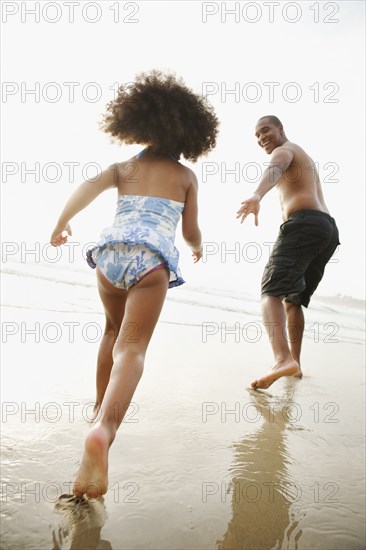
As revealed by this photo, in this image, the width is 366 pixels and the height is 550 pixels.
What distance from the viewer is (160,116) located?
2215 millimetres

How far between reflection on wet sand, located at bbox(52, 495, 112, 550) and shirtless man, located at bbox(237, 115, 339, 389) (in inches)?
68.1

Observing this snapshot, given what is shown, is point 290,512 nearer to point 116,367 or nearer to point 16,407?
point 116,367

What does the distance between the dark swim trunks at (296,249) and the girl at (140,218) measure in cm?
92

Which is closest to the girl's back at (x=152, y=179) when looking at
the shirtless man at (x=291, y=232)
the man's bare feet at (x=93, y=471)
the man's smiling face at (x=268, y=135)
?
the shirtless man at (x=291, y=232)

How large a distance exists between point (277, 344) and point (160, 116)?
5.51 feet

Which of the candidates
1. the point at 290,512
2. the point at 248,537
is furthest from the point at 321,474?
the point at 248,537

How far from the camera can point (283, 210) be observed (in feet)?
11.6

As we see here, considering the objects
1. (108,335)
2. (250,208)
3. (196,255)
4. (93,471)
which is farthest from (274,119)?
(93,471)

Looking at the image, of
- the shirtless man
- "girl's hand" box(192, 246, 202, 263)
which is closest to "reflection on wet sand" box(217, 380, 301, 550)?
the shirtless man

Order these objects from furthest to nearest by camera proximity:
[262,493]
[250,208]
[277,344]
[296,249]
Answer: [296,249] < [277,344] < [250,208] < [262,493]

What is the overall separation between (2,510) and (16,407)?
1040 mm

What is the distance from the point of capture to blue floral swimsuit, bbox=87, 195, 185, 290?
1.84 metres

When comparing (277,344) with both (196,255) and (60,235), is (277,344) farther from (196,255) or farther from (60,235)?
(60,235)

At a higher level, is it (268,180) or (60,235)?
(268,180)
